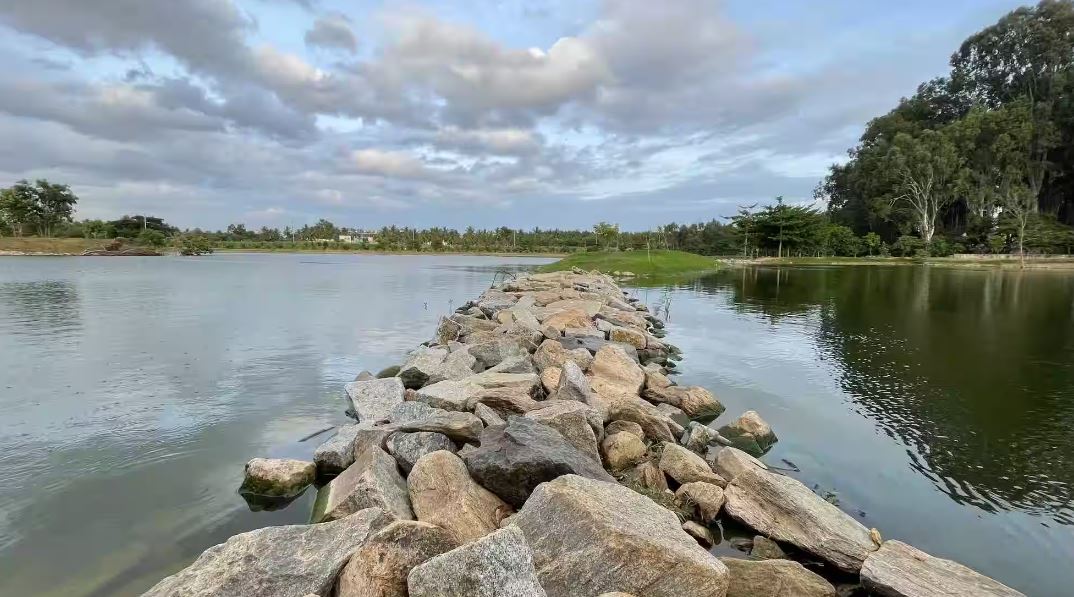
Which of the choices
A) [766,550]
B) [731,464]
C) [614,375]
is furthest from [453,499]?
[614,375]

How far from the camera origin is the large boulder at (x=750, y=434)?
7906 mm

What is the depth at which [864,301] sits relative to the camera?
26.2 meters

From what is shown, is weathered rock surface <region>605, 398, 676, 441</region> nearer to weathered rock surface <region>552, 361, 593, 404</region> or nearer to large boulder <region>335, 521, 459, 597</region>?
weathered rock surface <region>552, 361, 593, 404</region>

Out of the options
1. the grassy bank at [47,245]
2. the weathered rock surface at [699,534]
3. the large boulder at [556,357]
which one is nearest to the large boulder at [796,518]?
the weathered rock surface at [699,534]

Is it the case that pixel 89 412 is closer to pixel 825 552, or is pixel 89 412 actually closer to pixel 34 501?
pixel 34 501

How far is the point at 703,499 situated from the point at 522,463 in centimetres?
204

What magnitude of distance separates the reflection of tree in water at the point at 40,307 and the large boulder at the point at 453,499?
1650 centimetres

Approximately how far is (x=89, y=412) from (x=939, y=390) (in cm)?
1476

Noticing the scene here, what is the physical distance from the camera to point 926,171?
61.9 meters

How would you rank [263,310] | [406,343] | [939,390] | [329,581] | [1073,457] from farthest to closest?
[263,310]
[406,343]
[939,390]
[1073,457]
[329,581]

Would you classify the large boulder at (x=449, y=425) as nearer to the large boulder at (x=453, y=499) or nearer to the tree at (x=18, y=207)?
the large boulder at (x=453, y=499)

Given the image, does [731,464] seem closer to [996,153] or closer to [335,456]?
[335,456]

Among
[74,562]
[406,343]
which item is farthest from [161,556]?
[406,343]

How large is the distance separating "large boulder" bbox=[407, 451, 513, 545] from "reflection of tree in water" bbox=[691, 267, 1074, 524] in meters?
5.42
